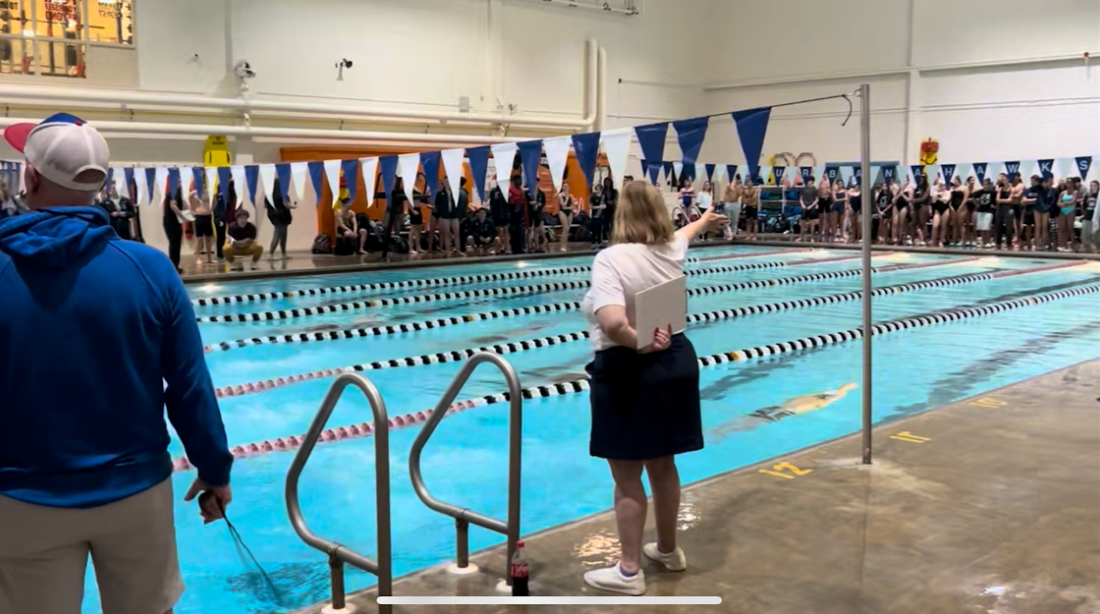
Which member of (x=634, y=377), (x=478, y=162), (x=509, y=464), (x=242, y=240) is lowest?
(x=509, y=464)

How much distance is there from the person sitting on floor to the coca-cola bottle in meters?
13.3

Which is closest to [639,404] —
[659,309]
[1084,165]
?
[659,309]

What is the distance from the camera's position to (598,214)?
65.6 feet

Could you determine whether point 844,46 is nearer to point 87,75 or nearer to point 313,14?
point 313,14

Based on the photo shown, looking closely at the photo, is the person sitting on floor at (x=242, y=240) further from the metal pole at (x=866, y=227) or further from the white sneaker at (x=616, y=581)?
the white sneaker at (x=616, y=581)

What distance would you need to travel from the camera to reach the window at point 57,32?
15609 millimetres

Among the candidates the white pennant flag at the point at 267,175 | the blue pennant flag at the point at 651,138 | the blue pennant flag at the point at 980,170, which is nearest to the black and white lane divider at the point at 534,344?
the blue pennant flag at the point at 651,138

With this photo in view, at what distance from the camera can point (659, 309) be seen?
9.46ft

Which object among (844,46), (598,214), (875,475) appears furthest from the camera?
(844,46)

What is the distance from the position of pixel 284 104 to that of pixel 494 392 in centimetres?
1308

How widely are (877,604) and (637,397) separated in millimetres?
988

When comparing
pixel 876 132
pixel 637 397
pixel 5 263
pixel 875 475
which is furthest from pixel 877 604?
pixel 876 132

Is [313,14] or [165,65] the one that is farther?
[313,14]

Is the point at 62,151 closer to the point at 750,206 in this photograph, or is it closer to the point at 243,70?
the point at 243,70
